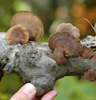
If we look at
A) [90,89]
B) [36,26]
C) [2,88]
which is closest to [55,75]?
[36,26]

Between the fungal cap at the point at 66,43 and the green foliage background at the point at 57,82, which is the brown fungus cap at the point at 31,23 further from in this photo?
the green foliage background at the point at 57,82

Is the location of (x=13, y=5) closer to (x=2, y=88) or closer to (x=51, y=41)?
A: (x=2, y=88)

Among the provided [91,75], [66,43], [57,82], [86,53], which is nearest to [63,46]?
[66,43]

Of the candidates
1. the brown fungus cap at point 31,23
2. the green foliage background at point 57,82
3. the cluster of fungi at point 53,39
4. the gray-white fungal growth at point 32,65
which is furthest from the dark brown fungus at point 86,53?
the green foliage background at point 57,82

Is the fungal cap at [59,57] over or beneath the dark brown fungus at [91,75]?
over

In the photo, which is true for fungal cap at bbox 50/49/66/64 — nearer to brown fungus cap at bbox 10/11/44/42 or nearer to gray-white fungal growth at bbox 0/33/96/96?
gray-white fungal growth at bbox 0/33/96/96

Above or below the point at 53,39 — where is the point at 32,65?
below

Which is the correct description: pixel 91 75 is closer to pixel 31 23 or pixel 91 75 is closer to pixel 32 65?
pixel 32 65
